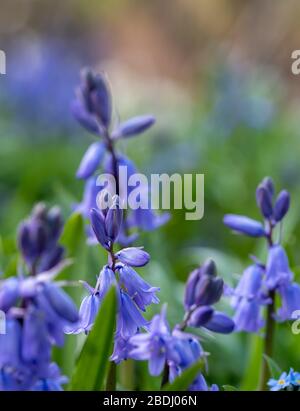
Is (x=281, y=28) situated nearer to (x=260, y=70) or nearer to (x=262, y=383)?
(x=260, y=70)

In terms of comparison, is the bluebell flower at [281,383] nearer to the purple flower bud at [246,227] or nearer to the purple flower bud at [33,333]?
the purple flower bud at [246,227]

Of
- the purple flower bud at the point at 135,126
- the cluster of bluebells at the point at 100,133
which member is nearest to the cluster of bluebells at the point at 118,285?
the cluster of bluebells at the point at 100,133

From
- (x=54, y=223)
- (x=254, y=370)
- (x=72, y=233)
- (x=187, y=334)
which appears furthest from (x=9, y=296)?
(x=254, y=370)

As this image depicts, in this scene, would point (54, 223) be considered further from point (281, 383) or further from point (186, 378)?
point (281, 383)

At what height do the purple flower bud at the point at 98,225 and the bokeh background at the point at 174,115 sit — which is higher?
the bokeh background at the point at 174,115

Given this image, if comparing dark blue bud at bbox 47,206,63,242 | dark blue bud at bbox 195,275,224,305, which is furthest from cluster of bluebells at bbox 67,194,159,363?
dark blue bud at bbox 47,206,63,242

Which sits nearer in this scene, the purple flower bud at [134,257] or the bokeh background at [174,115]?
the purple flower bud at [134,257]
